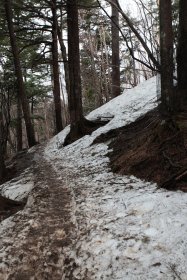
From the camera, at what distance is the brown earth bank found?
4.53m

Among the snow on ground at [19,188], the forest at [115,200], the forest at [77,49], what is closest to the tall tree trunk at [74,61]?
the forest at [77,49]

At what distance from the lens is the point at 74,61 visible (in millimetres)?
10797

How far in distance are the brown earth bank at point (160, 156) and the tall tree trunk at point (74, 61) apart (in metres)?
4.31

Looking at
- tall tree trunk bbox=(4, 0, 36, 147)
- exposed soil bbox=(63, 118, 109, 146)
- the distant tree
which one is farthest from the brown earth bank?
tall tree trunk bbox=(4, 0, 36, 147)

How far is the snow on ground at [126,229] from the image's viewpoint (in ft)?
9.65

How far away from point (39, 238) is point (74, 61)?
7.93 metres

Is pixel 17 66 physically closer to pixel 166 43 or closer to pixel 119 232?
pixel 166 43

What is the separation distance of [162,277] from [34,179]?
4.52 m

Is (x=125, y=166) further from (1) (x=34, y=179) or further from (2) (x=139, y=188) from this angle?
(1) (x=34, y=179)

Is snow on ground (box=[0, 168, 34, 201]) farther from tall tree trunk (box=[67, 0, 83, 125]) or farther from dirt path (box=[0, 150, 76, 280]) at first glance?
tall tree trunk (box=[67, 0, 83, 125])

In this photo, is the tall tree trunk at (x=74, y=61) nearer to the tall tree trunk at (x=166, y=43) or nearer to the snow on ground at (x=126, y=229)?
the snow on ground at (x=126, y=229)

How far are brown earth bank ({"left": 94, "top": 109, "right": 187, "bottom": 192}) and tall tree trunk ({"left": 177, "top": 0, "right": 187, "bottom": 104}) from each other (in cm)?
78

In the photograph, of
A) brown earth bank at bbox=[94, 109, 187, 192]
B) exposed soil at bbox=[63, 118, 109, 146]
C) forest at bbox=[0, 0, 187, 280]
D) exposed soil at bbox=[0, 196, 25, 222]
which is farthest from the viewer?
exposed soil at bbox=[63, 118, 109, 146]

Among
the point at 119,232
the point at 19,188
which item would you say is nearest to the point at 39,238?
the point at 119,232
